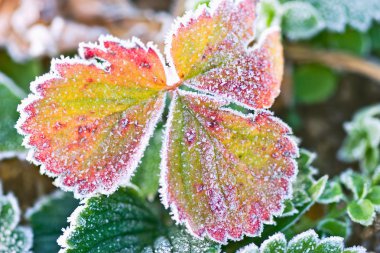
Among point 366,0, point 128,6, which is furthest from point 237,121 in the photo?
point 128,6

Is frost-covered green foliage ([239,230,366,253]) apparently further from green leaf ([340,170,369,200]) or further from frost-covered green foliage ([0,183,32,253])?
frost-covered green foliage ([0,183,32,253])

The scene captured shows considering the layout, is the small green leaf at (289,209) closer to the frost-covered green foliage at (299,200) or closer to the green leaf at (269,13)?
the frost-covered green foliage at (299,200)

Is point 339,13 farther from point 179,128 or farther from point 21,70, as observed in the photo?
point 21,70

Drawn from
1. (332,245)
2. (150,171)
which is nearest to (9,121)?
(150,171)

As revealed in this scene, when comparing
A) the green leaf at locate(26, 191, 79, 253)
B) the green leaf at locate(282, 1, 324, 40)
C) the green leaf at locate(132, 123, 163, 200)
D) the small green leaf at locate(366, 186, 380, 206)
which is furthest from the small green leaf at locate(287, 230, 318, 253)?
the green leaf at locate(282, 1, 324, 40)

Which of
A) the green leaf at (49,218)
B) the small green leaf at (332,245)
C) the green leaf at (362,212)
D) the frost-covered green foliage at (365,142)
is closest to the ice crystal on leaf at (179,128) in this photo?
the small green leaf at (332,245)

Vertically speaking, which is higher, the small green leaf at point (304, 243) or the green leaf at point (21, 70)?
the green leaf at point (21, 70)

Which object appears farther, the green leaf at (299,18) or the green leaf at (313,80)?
the green leaf at (313,80)
